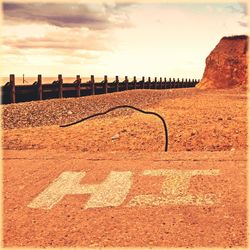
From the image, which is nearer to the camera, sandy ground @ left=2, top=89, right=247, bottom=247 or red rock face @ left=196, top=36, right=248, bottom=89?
sandy ground @ left=2, top=89, right=247, bottom=247

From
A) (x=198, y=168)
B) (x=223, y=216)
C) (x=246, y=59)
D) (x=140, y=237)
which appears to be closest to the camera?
(x=140, y=237)

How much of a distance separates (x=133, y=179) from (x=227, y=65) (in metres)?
31.5

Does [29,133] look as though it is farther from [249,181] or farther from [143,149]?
[249,181]

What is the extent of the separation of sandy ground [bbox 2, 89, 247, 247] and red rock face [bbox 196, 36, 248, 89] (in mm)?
25038

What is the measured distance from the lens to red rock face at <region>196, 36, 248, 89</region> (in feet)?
115

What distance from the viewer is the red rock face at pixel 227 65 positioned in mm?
34906

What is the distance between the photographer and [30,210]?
16.3 feet

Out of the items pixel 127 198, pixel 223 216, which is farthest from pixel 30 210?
pixel 223 216

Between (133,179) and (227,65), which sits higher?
(227,65)

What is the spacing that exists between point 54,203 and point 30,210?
294 millimetres

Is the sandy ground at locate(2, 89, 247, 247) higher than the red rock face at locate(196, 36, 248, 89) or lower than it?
lower

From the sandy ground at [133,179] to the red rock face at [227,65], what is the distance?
25038 millimetres

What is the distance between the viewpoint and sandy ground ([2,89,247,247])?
424cm

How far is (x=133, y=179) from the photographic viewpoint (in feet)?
18.9
